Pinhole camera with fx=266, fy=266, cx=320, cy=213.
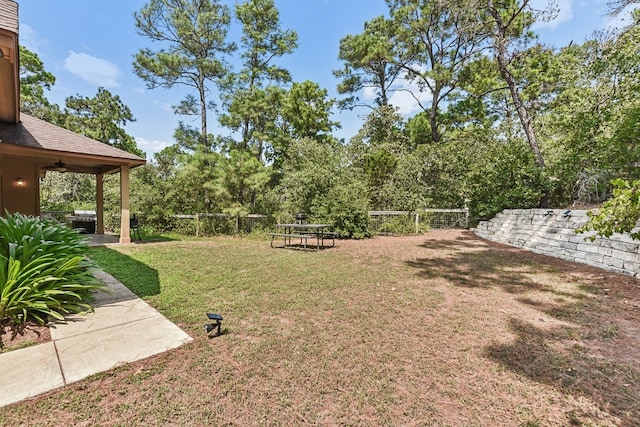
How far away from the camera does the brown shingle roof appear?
6.74 meters

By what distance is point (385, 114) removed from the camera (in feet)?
60.5

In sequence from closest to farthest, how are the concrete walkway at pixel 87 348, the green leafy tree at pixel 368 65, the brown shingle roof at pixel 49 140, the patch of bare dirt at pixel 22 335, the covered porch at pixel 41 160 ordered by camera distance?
1. the concrete walkway at pixel 87 348
2. the patch of bare dirt at pixel 22 335
3. the brown shingle roof at pixel 49 140
4. the covered porch at pixel 41 160
5. the green leafy tree at pixel 368 65

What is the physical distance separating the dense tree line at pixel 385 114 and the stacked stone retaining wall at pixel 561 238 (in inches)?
45.8

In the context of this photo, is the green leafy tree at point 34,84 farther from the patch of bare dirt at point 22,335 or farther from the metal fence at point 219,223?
the patch of bare dirt at point 22,335

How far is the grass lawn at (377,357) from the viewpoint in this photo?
1826mm

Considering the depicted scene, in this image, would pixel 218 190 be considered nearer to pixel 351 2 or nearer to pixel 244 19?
pixel 351 2

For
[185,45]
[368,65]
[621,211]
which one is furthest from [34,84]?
[621,211]

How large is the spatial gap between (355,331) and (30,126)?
11.2m

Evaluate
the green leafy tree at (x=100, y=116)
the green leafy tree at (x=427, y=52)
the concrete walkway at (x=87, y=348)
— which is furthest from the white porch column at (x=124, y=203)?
the green leafy tree at (x=100, y=116)

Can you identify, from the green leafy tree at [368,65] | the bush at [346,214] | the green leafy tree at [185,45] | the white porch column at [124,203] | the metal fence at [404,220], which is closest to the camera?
the white porch column at [124,203]

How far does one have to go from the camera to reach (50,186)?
58.4 feet

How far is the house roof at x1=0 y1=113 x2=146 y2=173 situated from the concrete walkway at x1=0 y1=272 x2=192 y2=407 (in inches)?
241

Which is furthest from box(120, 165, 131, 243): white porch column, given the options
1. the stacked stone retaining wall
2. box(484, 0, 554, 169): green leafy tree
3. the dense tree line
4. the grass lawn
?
box(484, 0, 554, 169): green leafy tree

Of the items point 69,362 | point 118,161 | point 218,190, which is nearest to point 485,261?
point 69,362
